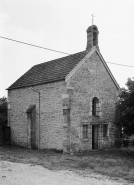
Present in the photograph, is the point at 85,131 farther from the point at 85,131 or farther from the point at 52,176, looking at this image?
the point at 52,176

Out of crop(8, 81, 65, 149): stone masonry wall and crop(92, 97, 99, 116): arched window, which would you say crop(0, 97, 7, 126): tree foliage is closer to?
crop(8, 81, 65, 149): stone masonry wall

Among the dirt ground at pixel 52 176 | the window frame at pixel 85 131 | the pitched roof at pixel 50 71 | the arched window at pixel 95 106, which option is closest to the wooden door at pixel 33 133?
the pitched roof at pixel 50 71

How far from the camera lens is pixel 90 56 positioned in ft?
78.6

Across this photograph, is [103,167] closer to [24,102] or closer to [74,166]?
[74,166]

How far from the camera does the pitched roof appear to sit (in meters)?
23.4

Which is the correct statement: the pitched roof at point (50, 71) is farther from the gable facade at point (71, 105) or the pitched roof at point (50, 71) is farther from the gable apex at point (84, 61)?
the gable apex at point (84, 61)

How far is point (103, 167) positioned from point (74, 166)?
5.76ft

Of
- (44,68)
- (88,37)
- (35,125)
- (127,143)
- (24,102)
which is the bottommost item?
(127,143)

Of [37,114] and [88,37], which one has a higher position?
[88,37]

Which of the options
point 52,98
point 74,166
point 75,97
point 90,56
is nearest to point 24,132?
point 52,98

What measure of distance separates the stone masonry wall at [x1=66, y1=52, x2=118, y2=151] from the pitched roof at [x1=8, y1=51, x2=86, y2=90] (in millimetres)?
958

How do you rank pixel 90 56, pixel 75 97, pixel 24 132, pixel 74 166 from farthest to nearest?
pixel 24 132 < pixel 90 56 < pixel 75 97 < pixel 74 166

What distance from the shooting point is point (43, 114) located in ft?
80.0

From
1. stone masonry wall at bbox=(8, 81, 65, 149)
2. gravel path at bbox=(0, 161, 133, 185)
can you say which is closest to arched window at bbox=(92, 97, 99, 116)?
stone masonry wall at bbox=(8, 81, 65, 149)
